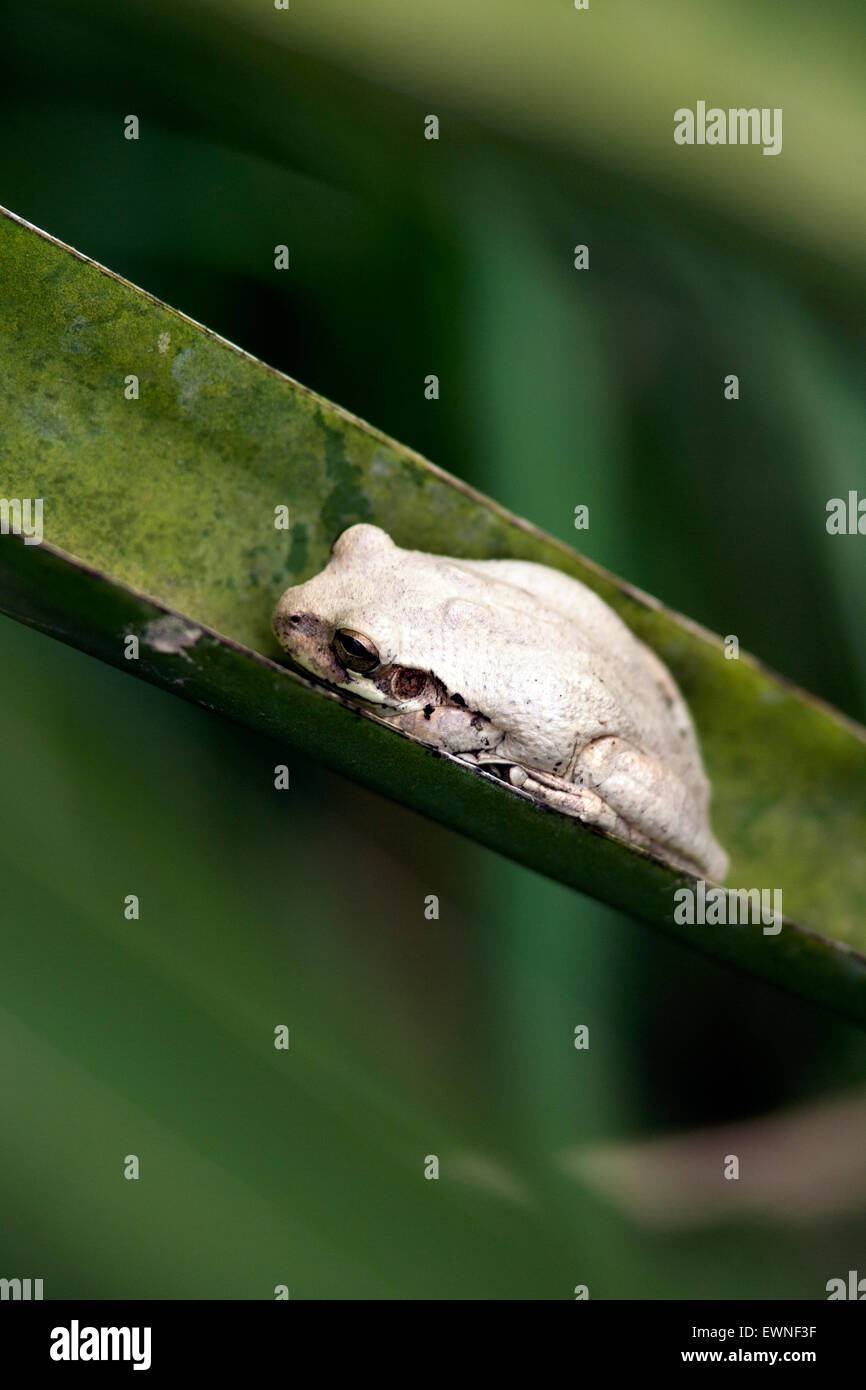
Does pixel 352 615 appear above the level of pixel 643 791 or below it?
above

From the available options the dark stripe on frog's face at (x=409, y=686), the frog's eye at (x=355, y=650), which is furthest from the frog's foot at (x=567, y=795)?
the frog's eye at (x=355, y=650)

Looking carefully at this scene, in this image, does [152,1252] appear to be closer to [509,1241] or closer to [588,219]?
[509,1241]

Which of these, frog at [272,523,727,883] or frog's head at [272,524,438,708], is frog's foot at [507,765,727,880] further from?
frog's head at [272,524,438,708]

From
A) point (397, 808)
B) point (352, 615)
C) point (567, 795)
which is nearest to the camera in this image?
point (352, 615)

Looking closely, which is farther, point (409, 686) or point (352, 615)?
point (409, 686)

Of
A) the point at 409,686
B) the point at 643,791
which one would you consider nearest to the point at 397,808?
the point at 409,686

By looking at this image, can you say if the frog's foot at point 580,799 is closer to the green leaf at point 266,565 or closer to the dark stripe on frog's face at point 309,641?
the green leaf at point 266,565

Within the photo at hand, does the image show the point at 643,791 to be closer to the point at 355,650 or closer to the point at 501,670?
the point at 501,670

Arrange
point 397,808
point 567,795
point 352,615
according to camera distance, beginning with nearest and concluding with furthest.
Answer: point 352,615
point 567,795
point 397,808
